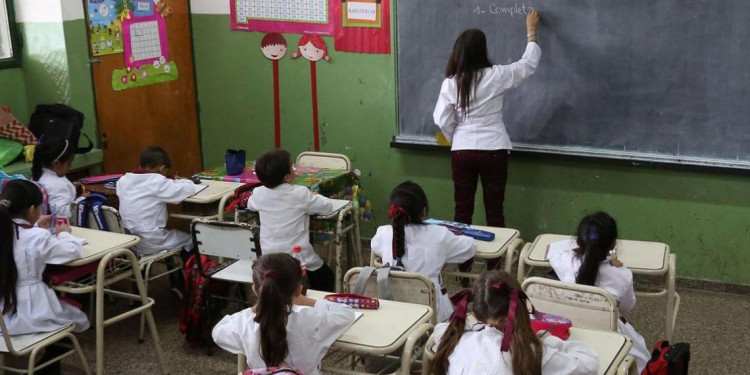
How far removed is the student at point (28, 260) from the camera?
11.1 feet

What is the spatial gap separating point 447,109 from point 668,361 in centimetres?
217

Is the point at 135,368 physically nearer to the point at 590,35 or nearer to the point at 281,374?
the point at 281,374

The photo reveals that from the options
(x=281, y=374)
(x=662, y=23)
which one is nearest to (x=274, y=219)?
(x=281, y=374)

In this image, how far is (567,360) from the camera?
236 centimetres

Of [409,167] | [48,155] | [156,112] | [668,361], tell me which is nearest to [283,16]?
[156,112]

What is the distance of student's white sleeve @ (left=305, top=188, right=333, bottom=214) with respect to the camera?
4.11m

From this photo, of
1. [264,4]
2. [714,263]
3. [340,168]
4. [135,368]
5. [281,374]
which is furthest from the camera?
[264,4]

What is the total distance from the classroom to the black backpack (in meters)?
0.02

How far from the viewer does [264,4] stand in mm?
5668

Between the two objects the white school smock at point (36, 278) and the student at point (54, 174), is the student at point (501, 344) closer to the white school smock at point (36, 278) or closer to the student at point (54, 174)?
the white school smock at point (36, 278)

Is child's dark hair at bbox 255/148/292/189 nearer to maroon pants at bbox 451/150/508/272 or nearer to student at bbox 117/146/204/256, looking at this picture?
student at bbox 117/146/204/256

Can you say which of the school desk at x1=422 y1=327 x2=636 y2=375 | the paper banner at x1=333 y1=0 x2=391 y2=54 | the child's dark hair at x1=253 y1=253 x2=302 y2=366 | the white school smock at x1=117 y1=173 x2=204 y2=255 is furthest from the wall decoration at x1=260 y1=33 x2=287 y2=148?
the school desk at x1=422 y1=327 x2=636 y2=375

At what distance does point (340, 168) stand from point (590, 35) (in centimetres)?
164

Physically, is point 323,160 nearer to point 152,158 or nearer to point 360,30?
point 360,30
